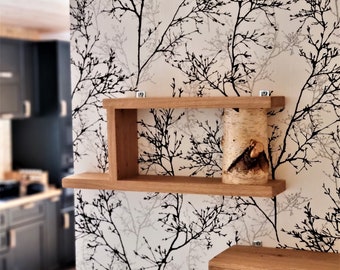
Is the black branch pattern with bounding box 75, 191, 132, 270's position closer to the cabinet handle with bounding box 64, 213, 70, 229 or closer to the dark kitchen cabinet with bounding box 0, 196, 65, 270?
the dark kitchen cabinet with bounding box 0, 196, 65, 270

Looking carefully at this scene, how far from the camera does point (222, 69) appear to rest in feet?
6.33

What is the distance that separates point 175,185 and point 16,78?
3529mm

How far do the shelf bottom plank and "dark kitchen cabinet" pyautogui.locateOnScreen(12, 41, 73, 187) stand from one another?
317cm

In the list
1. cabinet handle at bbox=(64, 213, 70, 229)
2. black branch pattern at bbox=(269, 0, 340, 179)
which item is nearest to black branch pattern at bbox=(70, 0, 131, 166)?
black branch pattern at bbox=(269, 0, 340, 179)

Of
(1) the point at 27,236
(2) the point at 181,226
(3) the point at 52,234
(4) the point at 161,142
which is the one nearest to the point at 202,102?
(4) the point at 161,142

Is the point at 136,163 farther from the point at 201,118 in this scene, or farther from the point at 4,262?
the point at 4,262

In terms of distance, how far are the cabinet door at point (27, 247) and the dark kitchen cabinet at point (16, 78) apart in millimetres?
1015

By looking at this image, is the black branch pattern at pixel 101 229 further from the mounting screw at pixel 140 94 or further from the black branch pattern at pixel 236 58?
the black branch pattern at pixel 236 58

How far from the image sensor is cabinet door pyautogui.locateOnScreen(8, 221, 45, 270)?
4652mm

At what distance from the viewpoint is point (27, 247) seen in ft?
15.8

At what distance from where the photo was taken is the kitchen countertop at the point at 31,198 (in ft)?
15.0

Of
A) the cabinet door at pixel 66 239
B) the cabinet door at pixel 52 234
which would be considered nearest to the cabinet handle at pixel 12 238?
the cabinet door at pixel 52 234

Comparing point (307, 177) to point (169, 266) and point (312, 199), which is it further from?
point (169, 266)

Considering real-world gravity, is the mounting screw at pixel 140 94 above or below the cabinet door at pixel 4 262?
above
